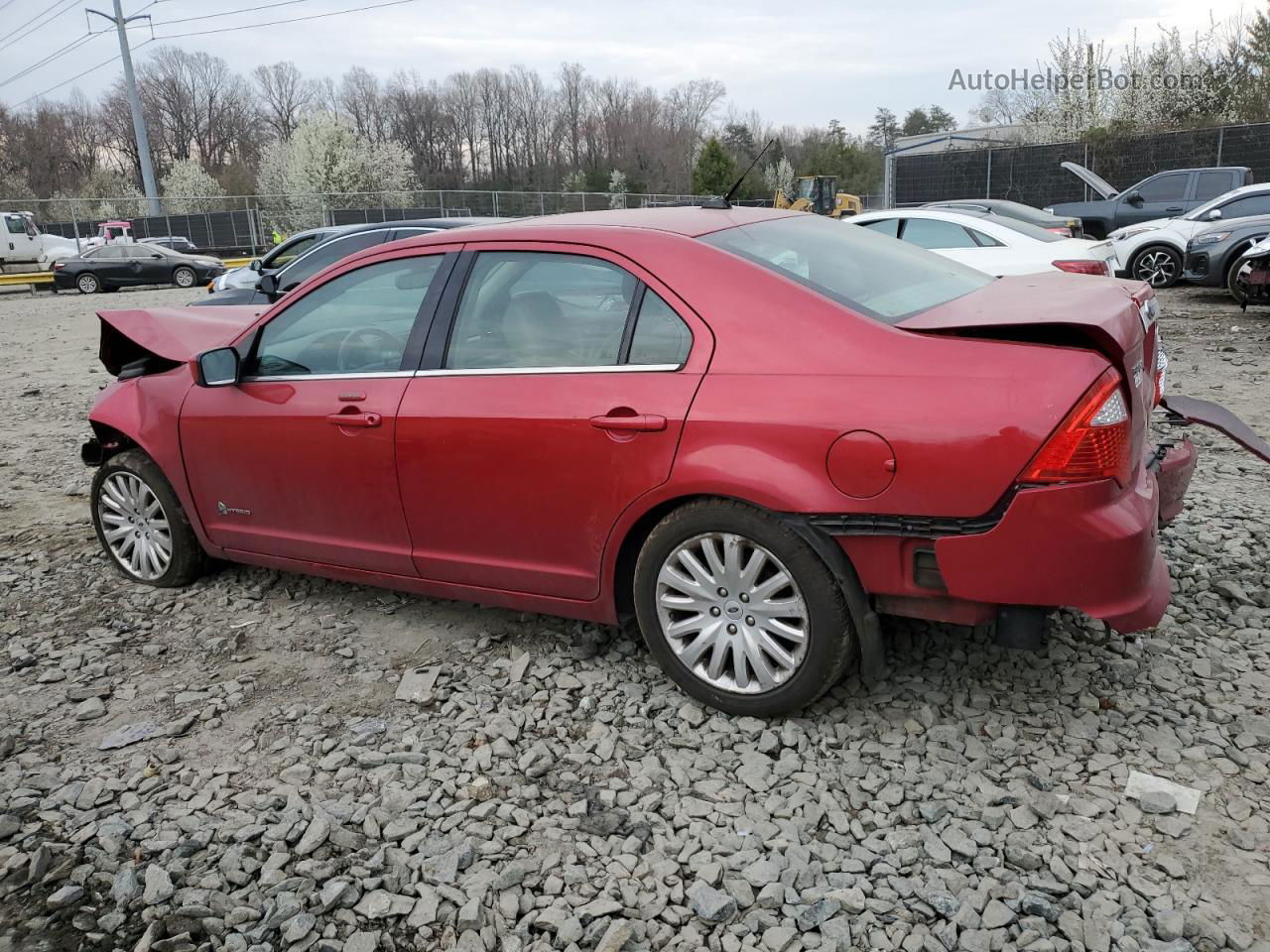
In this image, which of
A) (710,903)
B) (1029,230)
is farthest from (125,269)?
(710,903)

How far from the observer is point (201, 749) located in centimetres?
336

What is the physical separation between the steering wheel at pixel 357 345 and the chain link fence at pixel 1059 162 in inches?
1080

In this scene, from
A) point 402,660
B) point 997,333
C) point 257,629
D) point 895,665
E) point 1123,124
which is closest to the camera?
point 997,333

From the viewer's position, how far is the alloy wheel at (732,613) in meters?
3.11

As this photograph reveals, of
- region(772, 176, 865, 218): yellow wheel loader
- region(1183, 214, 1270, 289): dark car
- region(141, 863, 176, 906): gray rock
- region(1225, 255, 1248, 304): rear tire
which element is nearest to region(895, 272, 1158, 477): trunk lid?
region(141, 863, 176, 906): gray rock

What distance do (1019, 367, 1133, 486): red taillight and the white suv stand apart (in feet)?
43.4

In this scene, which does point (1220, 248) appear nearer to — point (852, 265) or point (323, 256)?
point (323, 256)

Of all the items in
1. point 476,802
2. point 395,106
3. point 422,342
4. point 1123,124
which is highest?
point 395,106

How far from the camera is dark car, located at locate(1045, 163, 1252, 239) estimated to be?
17.5 m

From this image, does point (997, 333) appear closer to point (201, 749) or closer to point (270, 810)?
point (270, 810)

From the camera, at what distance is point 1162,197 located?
18.1 meters

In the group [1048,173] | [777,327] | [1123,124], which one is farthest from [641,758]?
[1123,124]

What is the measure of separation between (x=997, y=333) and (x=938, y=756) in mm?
1316

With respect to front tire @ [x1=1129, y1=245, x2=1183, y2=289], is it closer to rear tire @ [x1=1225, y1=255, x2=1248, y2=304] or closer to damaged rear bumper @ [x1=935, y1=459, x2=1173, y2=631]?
rear tire @ [x1=1225, y1=255, x2=1248, y2=304]
